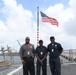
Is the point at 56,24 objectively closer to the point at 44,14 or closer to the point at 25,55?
the point at 44,14

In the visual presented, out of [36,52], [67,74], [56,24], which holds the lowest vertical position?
[67,74]

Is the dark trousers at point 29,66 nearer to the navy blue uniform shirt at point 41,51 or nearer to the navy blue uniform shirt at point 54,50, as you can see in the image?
the navy blue uniform shirt at point 41,51

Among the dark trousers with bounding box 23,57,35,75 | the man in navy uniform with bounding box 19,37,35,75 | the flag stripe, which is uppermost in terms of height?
the flag stripe

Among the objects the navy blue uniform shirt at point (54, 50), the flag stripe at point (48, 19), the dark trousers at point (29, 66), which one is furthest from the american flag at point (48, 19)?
the dark trousers at point (29, 66)

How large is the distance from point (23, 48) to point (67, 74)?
4.23 meters

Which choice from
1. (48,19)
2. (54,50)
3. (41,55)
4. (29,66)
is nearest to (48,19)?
(48,19)

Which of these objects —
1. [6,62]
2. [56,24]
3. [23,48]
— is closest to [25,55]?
[23,48]

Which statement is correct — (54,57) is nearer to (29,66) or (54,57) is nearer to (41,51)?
(41,51)

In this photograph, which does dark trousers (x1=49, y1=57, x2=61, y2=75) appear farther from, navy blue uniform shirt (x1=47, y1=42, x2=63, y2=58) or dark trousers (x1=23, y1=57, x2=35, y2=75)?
dark trousers (x1=23, y1=57, x2=35, y2=75)

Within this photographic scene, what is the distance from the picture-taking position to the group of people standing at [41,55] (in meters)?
13.5

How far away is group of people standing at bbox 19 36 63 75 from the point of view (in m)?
13.5

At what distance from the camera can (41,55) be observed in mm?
14320

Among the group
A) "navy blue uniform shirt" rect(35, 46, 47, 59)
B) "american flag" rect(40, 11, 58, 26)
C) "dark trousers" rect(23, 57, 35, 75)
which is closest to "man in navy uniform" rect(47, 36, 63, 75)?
Answer: "navy blue uniform shirt" rect(35, 46, 47, 59)

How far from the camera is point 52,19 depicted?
24766mm
